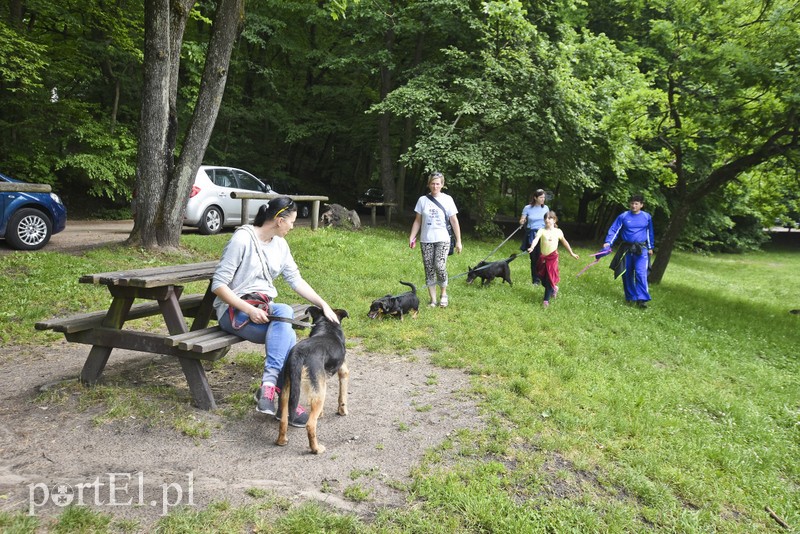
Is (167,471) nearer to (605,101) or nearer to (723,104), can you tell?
(723,104)

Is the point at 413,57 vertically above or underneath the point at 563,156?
Answer: above

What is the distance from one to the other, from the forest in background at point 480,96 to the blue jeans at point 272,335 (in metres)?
6.80

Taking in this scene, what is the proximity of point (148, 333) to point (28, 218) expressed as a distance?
6777mm

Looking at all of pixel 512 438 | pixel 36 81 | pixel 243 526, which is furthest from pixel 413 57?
pixel 243 526

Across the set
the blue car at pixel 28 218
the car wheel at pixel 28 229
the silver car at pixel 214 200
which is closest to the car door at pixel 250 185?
the silver car at pixel 214 200

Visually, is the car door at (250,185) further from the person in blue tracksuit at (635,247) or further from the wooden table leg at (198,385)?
the wooden table leg at (198,385)

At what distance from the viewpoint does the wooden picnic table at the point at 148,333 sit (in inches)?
151

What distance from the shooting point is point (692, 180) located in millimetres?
17078

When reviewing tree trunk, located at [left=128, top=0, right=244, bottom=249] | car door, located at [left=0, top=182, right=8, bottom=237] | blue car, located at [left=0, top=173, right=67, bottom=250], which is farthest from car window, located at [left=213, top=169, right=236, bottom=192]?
car door, located at [left=0, top=182, right=8, bottom=237]

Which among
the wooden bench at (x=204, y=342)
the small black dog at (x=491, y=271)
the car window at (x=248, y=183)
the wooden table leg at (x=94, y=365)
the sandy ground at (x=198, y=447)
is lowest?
the sandy ground at (x=198, y=447)

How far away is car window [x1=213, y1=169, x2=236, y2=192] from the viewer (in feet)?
43.8

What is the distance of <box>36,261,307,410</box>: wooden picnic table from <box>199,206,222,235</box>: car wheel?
8.84m

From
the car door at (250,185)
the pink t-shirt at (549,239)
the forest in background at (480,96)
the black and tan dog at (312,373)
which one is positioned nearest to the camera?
the black and tan dog at (312,373)

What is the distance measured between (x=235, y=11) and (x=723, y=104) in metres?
9.33
